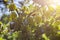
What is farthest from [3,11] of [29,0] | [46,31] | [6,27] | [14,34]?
[46,31]

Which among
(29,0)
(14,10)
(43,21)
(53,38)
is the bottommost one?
(53,38)

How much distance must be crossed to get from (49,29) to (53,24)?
3 cm

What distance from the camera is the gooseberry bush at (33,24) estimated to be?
976mm

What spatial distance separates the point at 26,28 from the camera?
1062 mm

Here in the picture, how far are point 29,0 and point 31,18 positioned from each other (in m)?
0.40

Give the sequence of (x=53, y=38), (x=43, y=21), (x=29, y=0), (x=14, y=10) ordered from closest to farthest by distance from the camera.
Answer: (x=53, y=38) < (x=43, y=21) < (x=14, y=10) < (x=29, y=0)

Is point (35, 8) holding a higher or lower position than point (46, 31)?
higher

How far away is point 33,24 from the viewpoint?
108 centimetres

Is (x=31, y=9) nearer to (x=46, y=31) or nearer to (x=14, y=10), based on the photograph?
(x=14, y=10)

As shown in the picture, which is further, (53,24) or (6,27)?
(6,27)

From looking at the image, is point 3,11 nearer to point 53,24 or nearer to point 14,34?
point 14,34

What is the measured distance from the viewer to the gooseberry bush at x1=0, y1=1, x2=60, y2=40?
976mm

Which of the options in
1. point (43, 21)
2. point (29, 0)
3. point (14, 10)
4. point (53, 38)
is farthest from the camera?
point (29, 0)

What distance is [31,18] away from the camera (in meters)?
1.08
